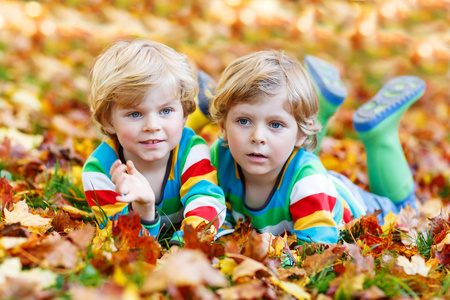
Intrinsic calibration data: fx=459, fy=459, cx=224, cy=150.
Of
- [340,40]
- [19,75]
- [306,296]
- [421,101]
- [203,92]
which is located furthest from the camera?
[340,40]

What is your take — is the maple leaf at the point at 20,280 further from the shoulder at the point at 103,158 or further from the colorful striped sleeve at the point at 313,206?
the colorful striped sleeve at the point at 313,206

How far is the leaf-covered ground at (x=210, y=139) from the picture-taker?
145 cm

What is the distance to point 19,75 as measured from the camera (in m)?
4.87

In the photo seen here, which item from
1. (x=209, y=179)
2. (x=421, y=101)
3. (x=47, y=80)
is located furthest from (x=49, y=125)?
(x=421, y=101)

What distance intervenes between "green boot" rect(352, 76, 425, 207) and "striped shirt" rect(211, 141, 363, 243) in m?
0.49

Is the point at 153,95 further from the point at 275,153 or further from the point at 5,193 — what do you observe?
the point at 5,193

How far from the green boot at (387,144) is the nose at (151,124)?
1.41m

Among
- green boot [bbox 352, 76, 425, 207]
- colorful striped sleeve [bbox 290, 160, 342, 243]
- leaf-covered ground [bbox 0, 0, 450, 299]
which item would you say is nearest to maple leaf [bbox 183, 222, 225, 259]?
leaf-covered ground [bbox 0, 0, 450, 299]

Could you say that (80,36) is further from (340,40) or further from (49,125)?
(340,40)

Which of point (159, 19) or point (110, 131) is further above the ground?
point (159, 19)

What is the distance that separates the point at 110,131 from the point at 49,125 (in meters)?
1.69

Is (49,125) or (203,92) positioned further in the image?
(49,125)

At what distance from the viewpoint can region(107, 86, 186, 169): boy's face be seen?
1988 mm

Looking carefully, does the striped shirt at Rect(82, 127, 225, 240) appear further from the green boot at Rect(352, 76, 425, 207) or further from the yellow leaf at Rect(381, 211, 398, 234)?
the green boot at Rect(352, 76, 425, 207)
